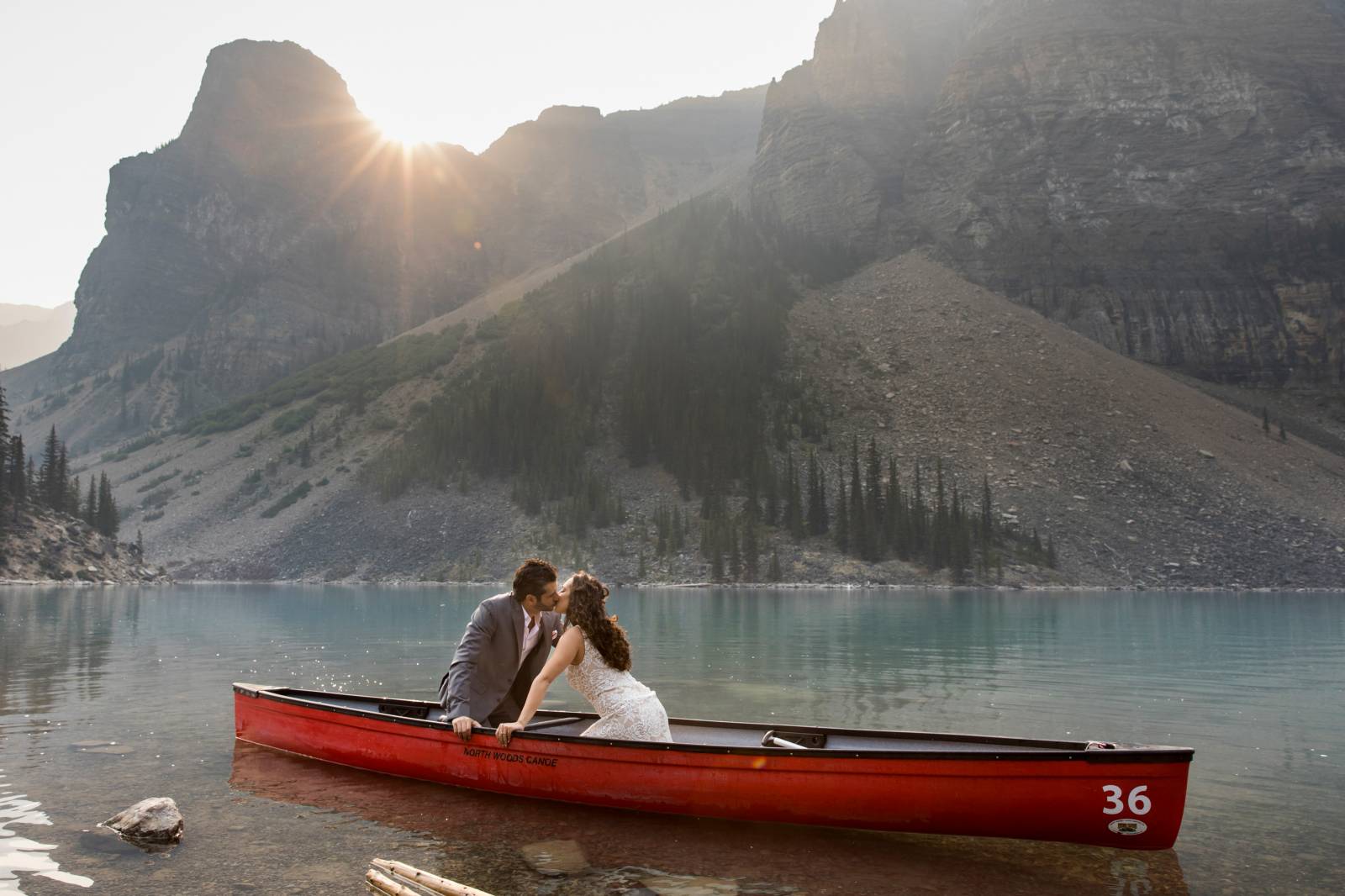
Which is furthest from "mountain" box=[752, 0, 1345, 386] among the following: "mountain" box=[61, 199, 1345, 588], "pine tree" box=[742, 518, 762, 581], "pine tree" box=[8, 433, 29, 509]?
"pine tree" box=[8, 433, 29, 509]

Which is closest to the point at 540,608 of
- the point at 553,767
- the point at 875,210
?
the point at 553,767

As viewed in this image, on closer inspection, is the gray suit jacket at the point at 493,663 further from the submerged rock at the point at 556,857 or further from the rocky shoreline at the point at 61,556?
the rocky shoreline at the point at 61,556

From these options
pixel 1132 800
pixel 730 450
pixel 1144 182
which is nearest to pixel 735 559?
pixel 730 450

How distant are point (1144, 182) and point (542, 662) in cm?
16255

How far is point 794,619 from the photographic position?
4941 cm

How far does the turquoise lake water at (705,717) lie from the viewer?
9898 mm

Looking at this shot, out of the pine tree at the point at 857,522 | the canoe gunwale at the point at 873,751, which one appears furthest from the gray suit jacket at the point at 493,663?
the pine tree at the point at 857,522

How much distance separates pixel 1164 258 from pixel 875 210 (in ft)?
151

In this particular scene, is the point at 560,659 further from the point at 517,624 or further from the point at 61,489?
the point at 61,489

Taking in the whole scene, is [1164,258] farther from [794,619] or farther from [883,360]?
[794,619]

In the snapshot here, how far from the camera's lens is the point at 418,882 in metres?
8.26

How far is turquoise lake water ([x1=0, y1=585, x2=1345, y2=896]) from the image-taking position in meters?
9.90

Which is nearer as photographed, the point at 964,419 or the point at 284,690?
the point at 284,690

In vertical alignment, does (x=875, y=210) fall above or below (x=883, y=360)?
above
